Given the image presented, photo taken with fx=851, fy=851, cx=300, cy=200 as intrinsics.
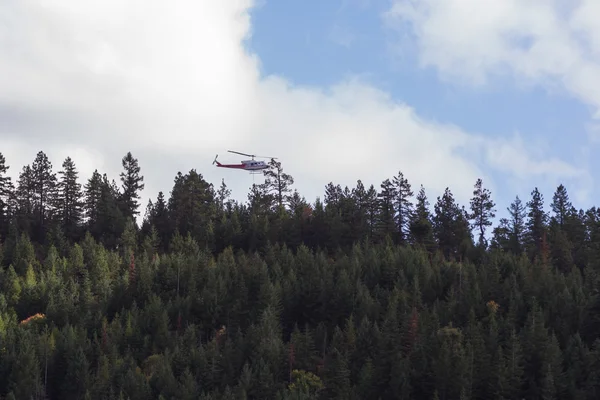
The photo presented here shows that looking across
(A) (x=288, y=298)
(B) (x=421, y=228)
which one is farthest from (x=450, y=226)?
(A) (x=288, y=298)

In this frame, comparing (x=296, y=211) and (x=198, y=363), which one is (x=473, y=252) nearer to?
(x=296, y=211)

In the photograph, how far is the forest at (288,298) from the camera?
93.2 metres

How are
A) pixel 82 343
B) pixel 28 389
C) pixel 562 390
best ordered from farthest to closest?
pixel 82 343 < pixel 28 389 < pixel 562 390

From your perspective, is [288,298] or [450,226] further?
[450,226]

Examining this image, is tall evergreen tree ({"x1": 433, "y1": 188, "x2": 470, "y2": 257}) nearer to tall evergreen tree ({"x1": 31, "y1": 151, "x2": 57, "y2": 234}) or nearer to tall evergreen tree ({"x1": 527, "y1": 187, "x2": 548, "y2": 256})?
tall evergreen tree ({"x1": 527, "y1": 187, "x2": 548, "y2": 256})

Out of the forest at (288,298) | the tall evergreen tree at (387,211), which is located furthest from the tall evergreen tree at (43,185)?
the tall evergreen tree at (387,211)

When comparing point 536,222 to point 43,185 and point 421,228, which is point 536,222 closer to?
point 421,228

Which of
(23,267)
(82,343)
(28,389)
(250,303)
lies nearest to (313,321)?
(250,303)

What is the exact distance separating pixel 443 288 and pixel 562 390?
31935mm

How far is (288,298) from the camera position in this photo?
383ft

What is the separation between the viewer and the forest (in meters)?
93.2

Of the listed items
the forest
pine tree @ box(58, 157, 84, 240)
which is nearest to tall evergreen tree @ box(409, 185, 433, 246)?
the forest

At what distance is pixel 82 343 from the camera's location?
346ft

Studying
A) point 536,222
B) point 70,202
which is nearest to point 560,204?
point 536,222
